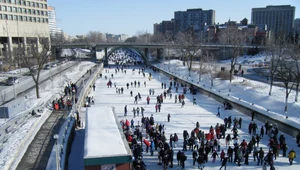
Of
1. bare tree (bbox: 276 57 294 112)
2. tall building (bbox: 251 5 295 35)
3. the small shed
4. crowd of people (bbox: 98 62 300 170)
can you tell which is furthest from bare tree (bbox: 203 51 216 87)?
tall building (bbox: 251 5 295 35)

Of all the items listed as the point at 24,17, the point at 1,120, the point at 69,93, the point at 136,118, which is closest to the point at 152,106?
the point at 136,118

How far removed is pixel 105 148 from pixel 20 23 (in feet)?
188

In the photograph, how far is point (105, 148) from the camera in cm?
930

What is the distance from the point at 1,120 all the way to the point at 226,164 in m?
15.4

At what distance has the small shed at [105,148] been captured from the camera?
8.73 meters

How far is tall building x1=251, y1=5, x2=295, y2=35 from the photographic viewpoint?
12669cm

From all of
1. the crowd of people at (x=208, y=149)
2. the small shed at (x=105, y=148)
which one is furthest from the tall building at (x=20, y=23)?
the small shed at (x=105, y=148)

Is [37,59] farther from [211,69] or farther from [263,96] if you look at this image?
[211,69]

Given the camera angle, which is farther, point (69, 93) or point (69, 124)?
point (69, 93)

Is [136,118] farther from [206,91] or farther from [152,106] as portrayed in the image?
[206,91]

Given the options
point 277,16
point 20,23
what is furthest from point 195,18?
point 20,23

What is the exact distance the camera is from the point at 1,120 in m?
18.0

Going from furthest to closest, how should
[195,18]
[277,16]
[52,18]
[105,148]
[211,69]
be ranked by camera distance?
[52,18] < [195,18] < [277,16] < [211,69] < [105,148]

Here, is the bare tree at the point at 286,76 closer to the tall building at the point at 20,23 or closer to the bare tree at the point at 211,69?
the bare tree at the point at 211,69
